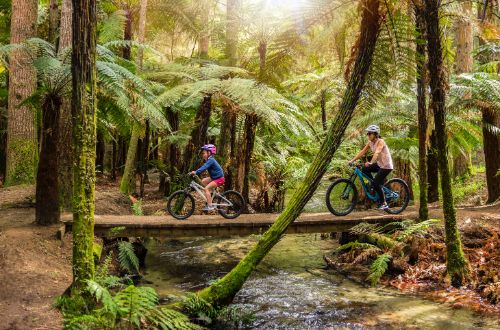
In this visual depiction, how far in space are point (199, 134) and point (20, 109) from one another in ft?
12.7

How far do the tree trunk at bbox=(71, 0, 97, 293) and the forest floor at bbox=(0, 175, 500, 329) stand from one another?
0.73 metres

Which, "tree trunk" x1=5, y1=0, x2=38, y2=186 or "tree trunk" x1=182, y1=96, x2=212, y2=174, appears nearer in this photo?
"tree trunk" x1=5, y1=0, x2=38, y2=186

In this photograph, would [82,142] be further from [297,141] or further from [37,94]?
[297,141]

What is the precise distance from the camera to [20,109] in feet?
31.6

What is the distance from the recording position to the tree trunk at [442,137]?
5.75 m

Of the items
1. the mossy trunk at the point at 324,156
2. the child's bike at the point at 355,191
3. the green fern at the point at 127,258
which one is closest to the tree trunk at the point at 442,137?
the mossy trunk at the point at 324,156

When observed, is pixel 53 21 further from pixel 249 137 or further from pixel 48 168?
pixel 48 168

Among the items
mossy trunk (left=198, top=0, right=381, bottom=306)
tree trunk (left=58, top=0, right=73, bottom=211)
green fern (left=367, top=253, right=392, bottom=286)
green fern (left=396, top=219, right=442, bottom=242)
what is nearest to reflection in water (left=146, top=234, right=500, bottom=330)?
green fern (left=367, top=253, right=392, bottom=286)

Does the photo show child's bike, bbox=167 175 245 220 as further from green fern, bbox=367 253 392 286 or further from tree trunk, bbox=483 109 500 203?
tree trunk, bbox=483 109 500 203

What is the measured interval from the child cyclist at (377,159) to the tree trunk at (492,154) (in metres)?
2.85

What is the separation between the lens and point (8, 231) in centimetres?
640

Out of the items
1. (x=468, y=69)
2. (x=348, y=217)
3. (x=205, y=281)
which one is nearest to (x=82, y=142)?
(x=205, y=281)

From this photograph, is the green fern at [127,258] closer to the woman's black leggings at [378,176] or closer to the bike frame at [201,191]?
the bike frame at [201,191]

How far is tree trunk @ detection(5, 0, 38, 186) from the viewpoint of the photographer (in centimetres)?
955
